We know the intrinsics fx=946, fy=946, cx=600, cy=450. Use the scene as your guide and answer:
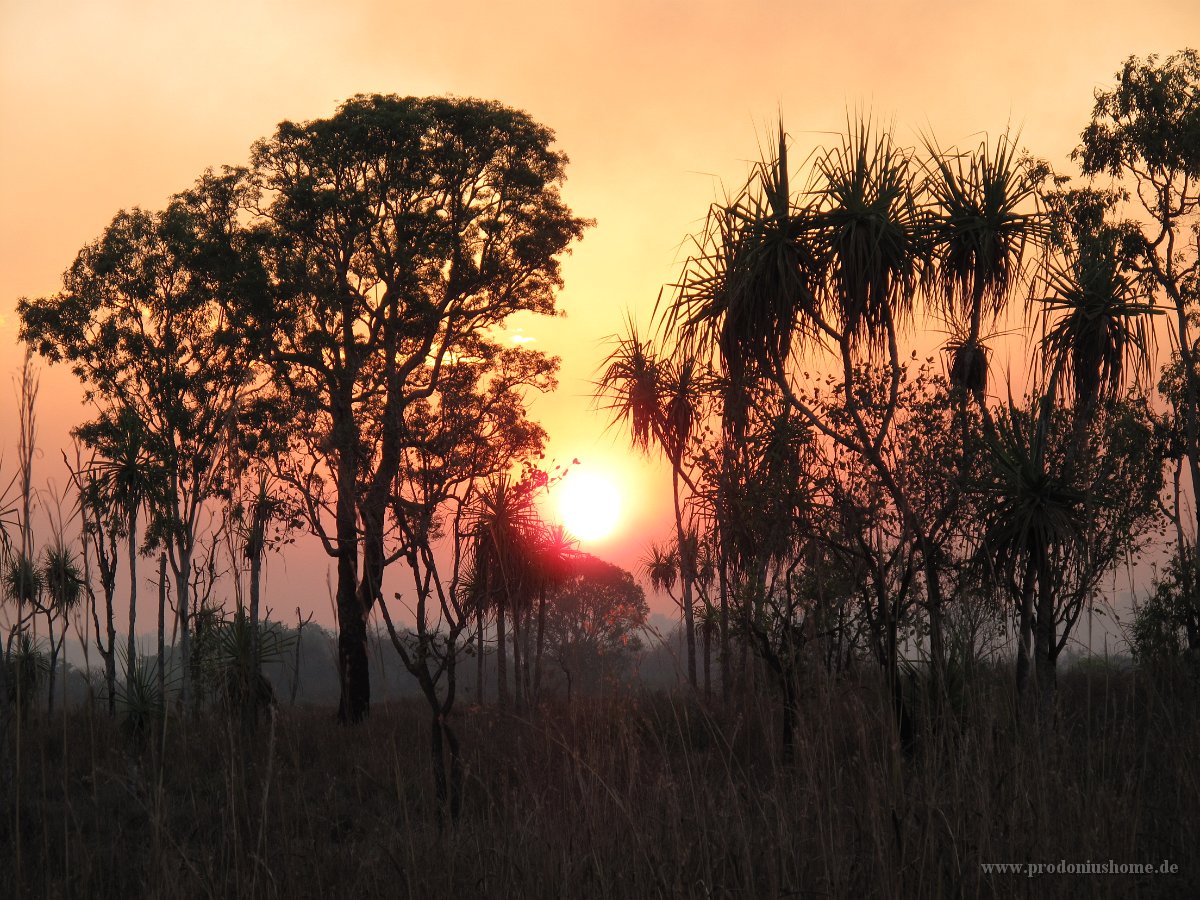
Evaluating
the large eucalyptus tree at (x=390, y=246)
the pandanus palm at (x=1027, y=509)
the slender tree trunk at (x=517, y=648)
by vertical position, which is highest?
the large eucalyptus tree at (x=390, y=246)

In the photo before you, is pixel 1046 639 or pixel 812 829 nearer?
pixel 812 829

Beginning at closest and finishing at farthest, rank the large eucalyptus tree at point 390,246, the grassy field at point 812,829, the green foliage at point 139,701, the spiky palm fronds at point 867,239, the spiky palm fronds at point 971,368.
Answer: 1. the grassy field at point 812,829
2. the green foliage at point 139,701
3. the spiky palm fronds at point 867,239
4. the spiky palm fronds at point 971,368
5. the large eucalyptus tree at point 390,246

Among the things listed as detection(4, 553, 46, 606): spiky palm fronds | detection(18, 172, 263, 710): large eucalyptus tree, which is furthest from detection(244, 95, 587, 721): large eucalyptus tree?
detection(4, 553, 46, 606): spiky palm fronds

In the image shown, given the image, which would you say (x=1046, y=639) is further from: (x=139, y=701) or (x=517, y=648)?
(x=139, y=701)

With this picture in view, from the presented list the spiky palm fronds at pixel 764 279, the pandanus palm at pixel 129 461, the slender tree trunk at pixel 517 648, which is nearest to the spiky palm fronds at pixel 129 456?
the pandanus palm at pixel 129 461

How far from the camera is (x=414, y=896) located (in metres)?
3.62

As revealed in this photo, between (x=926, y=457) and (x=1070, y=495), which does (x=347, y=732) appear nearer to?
(x=926, y=457)

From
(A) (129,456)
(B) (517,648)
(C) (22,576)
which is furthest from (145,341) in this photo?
(C) (22,576)

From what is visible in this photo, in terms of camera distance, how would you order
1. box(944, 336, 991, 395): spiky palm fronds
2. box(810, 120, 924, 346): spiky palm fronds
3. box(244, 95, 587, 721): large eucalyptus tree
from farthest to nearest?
box(244, 95, 587, 721): large eucalyptus tree, box(944, 336, 991, 395): spiky palm fronds, box(810, 120, 924, 346): spiky palm fronds

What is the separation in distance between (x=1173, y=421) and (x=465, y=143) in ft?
67.9

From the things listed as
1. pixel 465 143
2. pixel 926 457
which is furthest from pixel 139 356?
pixel 926 457

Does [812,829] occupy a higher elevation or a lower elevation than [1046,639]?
higher

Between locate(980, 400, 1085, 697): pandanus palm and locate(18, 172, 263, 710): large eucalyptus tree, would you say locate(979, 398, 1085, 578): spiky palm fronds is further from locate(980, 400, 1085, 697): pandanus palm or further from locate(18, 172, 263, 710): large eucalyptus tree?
locate(18, 172, 263, 710): large eucalyptus tree

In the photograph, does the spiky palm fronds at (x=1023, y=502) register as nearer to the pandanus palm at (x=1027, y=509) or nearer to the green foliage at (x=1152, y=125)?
the pandanus palm at (x=1027, y=509)
